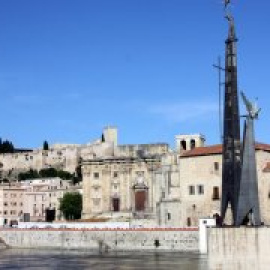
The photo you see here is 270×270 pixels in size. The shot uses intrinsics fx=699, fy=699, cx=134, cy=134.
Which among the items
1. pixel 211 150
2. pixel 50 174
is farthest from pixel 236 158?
pixel 50 174

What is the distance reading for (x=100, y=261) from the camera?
4859cm

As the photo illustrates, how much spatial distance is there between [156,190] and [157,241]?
14327 mm

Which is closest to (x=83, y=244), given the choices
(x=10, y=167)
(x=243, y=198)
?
(x=243, y=198)

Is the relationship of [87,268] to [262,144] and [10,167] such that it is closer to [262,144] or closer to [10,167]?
[262,144]

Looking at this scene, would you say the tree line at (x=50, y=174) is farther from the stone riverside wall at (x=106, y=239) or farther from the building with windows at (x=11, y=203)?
the stone riverside wall at (x=106, y=239)

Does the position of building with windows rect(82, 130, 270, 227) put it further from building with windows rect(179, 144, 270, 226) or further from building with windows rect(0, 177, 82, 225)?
building with windows rect(0, 177, 82, 225)

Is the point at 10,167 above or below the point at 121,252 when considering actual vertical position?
above

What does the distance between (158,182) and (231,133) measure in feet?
145

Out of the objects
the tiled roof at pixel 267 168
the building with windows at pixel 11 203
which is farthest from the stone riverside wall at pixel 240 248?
the building with windows at pixel 11 203

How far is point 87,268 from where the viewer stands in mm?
42562

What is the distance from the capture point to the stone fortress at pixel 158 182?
206 feet

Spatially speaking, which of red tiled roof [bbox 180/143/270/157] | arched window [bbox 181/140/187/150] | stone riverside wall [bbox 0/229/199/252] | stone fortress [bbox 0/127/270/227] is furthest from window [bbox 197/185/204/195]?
arched window [bbox 181/140/187/150]

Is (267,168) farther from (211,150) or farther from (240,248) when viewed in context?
(240,248)

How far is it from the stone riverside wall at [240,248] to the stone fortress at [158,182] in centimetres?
3218
